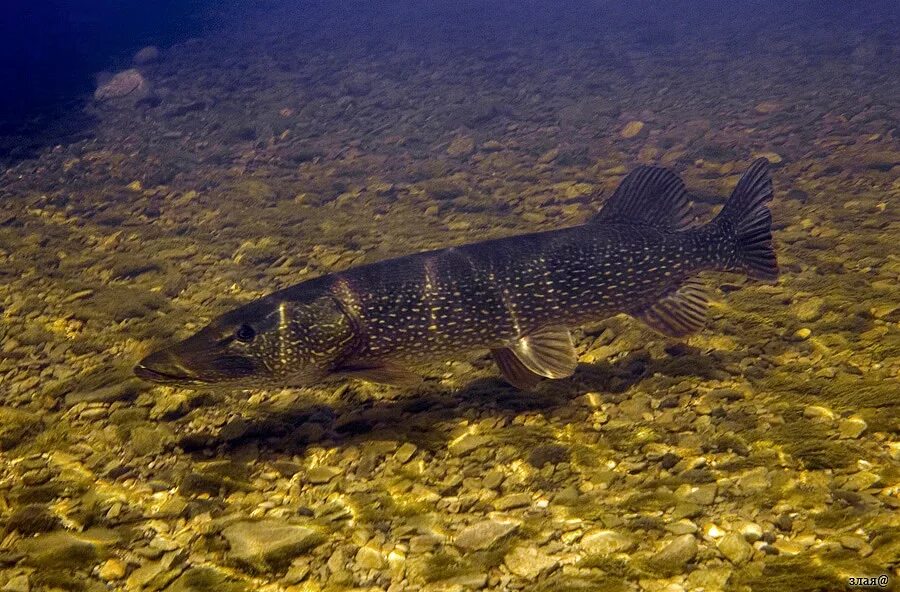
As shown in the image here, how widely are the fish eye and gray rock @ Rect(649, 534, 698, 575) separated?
339 cm

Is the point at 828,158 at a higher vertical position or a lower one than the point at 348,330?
lower

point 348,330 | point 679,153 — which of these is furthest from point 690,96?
point 348,330

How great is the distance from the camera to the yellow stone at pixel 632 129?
41.9ft

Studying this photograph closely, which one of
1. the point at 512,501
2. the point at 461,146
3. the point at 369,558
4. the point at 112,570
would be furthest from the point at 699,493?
the point at 461,146

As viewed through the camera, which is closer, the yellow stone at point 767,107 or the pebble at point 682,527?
the pebble at point 682,527

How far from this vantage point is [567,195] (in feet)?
32.2

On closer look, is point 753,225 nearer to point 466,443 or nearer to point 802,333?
point 802,333

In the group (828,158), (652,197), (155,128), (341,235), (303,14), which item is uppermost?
(303,14)

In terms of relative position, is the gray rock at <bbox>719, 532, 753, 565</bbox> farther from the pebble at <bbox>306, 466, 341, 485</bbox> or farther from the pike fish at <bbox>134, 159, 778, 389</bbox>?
the pebble at <bbox>306, 466, 341, 485</bbox>

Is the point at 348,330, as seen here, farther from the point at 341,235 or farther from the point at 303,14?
the point at 303,14

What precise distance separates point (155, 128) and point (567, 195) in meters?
12.3

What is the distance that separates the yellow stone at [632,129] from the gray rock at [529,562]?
1095cm

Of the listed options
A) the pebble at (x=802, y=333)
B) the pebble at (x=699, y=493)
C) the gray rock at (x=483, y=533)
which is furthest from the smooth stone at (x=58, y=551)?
the pebble at (x=802, y=333)

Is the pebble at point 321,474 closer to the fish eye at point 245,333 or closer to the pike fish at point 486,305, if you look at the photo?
the pike fish at point 486,305
